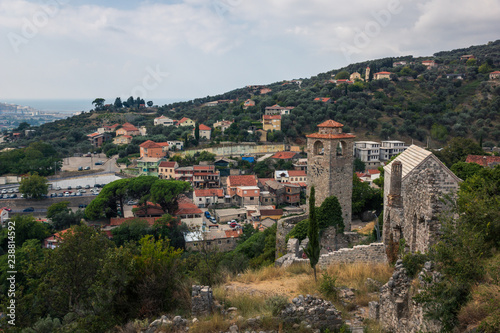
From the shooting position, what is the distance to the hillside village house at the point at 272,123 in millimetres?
55844

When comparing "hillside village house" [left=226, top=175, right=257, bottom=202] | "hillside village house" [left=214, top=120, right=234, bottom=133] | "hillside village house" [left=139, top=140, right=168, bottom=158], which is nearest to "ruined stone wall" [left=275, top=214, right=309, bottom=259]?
"hillside village house" [left=226, top=175, right=257, bottom=202]

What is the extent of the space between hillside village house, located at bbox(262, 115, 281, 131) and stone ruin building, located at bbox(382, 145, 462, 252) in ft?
154

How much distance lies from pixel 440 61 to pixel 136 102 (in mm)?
76204

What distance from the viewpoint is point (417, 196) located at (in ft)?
23.7

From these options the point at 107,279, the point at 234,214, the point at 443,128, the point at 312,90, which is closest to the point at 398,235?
the point at 107,279

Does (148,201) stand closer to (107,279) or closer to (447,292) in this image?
(107,279)

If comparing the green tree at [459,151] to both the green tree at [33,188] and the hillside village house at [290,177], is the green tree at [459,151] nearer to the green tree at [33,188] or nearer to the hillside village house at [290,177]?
the hillside village house at [290,177]

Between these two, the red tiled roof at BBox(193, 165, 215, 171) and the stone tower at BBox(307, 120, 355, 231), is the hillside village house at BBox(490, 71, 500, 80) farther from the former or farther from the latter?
the stone tower at BBox(307, 120, 355, 231)

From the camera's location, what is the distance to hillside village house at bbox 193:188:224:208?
37625mm

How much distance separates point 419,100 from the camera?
60344mm

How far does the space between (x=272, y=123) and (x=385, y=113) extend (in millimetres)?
18684

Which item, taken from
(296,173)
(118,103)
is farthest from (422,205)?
(118,103)

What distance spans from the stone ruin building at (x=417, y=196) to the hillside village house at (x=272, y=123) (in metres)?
46.8

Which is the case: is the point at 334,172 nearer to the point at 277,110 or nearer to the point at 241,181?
the point at 241,181
